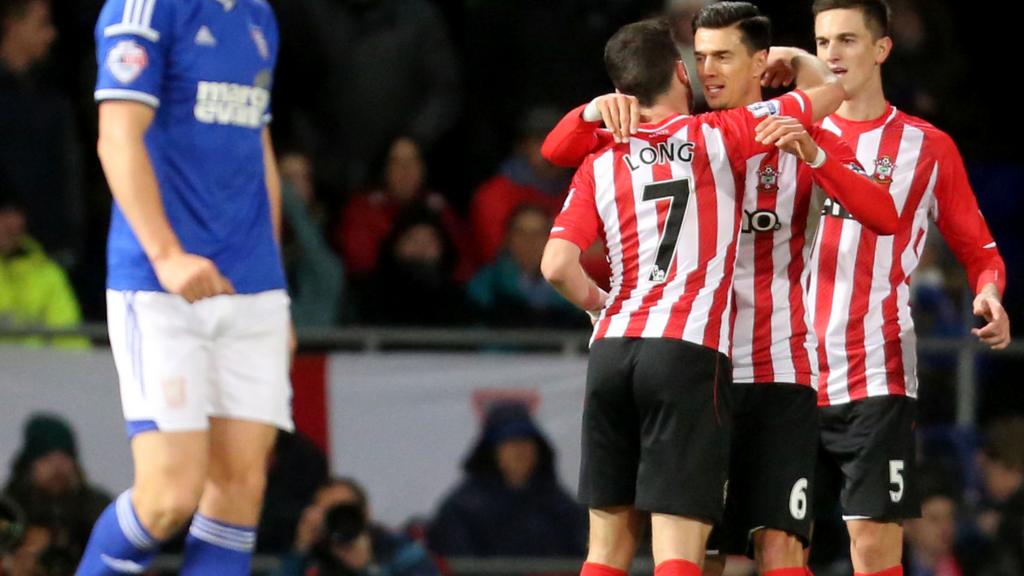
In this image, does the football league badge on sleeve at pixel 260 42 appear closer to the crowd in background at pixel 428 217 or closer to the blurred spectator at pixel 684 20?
the crowd in background at pixel 428 217

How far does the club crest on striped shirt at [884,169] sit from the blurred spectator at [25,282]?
14.0 ft

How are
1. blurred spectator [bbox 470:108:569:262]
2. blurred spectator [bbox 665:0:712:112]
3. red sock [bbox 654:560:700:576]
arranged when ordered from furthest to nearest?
blurred spectator [bbox 470:108:569:262], blurred spectator [bbox 665:0:712:112], red sock [bbox 654:560:700:576]

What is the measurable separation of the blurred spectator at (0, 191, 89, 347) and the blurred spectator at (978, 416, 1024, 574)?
4488 mm

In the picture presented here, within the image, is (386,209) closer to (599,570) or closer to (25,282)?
(25,282)

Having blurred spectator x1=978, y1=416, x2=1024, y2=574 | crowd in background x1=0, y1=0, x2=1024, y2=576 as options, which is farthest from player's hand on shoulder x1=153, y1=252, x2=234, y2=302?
blurred spectator x1=978, y1=416, x2=1024, y2=574

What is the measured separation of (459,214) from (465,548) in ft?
10.2

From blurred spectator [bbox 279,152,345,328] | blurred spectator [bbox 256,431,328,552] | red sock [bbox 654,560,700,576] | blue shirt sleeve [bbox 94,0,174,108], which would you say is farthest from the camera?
blurred spectator [bbox 279,152,345,328]

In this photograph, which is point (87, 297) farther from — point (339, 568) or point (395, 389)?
point (339, 568)

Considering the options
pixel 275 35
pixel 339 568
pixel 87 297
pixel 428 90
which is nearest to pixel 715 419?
pixel 275 35

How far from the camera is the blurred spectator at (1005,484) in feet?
29.2

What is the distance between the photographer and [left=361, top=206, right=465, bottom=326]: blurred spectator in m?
10.0

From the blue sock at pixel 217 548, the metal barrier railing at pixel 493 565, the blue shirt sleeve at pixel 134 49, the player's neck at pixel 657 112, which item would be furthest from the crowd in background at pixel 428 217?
the player's neck at pixel 657 112

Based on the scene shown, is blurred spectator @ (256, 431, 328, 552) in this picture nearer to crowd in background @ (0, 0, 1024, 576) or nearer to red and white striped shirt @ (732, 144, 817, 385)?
crowd in background @ (0, 0, 1024, 576)

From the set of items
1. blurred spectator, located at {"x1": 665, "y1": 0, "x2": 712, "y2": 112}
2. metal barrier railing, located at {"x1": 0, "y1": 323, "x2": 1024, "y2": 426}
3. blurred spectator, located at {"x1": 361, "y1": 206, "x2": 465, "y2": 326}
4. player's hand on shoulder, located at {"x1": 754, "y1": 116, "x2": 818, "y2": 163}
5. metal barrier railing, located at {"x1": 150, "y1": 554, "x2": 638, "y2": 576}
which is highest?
blurred spectator, located at {"x1": 665, "y1": 0, "x2": 712, "y2": 112}
